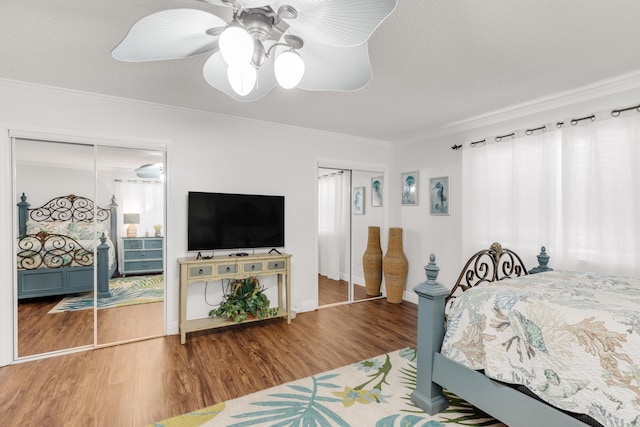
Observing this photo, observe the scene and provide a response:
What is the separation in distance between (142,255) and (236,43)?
2871 mm

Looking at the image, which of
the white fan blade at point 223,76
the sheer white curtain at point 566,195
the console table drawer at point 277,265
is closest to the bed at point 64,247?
the console table drawer at point 277,265

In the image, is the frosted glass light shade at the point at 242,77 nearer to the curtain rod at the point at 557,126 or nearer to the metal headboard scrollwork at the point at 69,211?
the metal headboard scrollwork at the point at 69,211

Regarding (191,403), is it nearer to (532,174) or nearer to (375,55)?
(375,55)

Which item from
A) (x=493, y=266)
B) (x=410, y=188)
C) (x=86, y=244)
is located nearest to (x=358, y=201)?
(x=410, y=188)

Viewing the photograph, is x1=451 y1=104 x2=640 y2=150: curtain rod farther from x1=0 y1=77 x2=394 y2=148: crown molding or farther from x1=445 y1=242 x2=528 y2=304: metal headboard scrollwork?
x1=0 y1=77 x2=394 y2=148: crown molding

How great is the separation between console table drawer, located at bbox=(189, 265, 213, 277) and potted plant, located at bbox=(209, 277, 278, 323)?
1.43 ft

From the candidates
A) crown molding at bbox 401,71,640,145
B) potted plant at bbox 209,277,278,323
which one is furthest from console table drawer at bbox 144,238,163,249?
crown molding at bbox 401,71,640,145

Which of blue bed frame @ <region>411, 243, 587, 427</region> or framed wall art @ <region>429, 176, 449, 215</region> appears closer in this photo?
blue bed frame @ <region>411, 243, 587, 427</region>

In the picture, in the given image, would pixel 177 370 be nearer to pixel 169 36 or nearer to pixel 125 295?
pixel 125 295

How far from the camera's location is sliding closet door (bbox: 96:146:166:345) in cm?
315

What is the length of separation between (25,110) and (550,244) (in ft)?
16.4

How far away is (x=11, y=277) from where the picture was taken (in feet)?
9.18

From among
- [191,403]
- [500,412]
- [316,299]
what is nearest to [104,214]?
[191,403]

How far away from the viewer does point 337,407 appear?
85.8 inches
